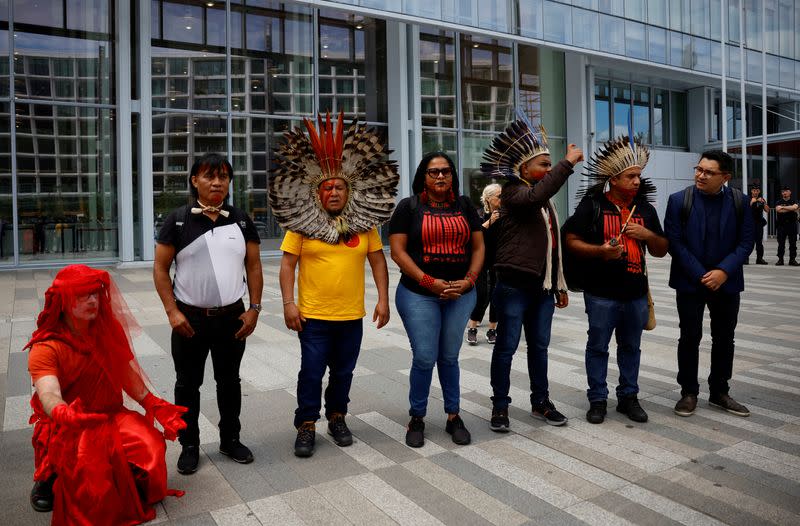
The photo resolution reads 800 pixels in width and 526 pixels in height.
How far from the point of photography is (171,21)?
1816 cm

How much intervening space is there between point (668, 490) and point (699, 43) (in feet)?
87.6

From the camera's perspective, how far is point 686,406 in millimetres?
4898

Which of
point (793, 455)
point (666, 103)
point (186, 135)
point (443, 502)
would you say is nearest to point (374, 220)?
point (443, 502)

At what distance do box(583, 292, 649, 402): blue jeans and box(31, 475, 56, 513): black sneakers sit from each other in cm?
340

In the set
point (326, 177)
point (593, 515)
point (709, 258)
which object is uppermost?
point (326, 177)

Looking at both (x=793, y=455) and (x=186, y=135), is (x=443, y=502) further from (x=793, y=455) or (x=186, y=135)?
(x=186, y=135)

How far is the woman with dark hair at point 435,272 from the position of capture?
424 cm

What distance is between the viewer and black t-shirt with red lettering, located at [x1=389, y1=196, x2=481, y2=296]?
13.9ft

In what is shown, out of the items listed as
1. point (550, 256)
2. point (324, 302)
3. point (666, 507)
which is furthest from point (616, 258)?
point (324, 302)

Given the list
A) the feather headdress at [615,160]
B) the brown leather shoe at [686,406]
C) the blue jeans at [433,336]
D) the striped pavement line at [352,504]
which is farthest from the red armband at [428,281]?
the brown leather shoe at [686,406]

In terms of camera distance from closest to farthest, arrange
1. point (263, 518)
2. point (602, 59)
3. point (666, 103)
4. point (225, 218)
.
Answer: point (263, 518) → point (225, 218) → point (602, 59) → point (666, 103)

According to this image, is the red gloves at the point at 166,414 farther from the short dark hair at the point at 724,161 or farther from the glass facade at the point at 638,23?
the glass facade at the point at 638,23

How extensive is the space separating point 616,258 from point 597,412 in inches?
43.0

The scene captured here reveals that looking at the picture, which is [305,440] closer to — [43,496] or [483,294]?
[43,496]
